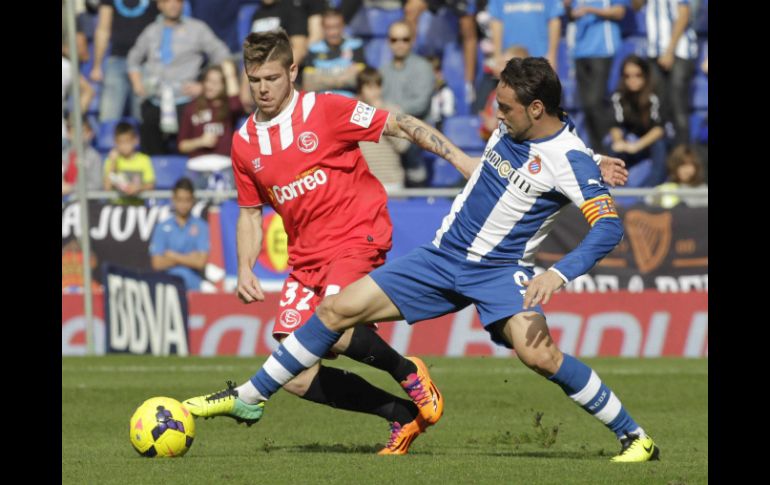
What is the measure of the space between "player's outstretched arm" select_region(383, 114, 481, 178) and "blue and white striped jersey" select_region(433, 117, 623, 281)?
0.19 meters

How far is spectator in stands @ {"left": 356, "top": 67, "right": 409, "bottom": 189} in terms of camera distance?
16297mm

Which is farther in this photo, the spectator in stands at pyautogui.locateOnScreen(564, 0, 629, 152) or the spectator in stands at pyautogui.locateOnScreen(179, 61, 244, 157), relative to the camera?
the spectator in stands at pyautogui.locateOnScreen(179, 61, 244, 157)

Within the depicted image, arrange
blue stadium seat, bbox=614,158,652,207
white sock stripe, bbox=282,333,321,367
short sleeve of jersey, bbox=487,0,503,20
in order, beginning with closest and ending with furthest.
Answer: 1. white sock stripe, bbox=282,333,321,367
2. blue stadium seat, bbox=614,158,652,207
3. short sleeve of jersey, bbox=487,0,503,20

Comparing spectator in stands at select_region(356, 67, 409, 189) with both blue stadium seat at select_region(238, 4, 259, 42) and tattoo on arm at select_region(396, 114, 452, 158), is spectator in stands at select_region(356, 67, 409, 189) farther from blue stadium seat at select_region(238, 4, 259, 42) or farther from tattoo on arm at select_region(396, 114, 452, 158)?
tattoo on arm at select_region(396, 114, 452, 158)

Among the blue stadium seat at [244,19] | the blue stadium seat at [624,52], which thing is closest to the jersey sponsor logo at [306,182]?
the blue stadium seat at [624,52]

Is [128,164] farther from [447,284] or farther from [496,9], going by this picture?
[447,284]

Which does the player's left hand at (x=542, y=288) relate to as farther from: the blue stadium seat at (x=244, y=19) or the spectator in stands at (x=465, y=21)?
the blue stadium seat at (x=244, y=19)

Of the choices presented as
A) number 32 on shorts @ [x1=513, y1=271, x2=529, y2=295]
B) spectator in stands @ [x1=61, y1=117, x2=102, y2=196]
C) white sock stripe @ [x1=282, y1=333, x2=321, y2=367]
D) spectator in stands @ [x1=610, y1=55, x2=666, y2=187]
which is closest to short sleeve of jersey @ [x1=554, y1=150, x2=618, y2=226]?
number 32 on shorts @ [x1=513, y1=271, x2=529, y2=295]

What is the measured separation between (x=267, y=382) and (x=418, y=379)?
102 centimetres

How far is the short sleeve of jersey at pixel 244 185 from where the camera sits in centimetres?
841

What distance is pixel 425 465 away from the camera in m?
7.13

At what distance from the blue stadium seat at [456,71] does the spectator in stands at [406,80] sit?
112 centimetres
